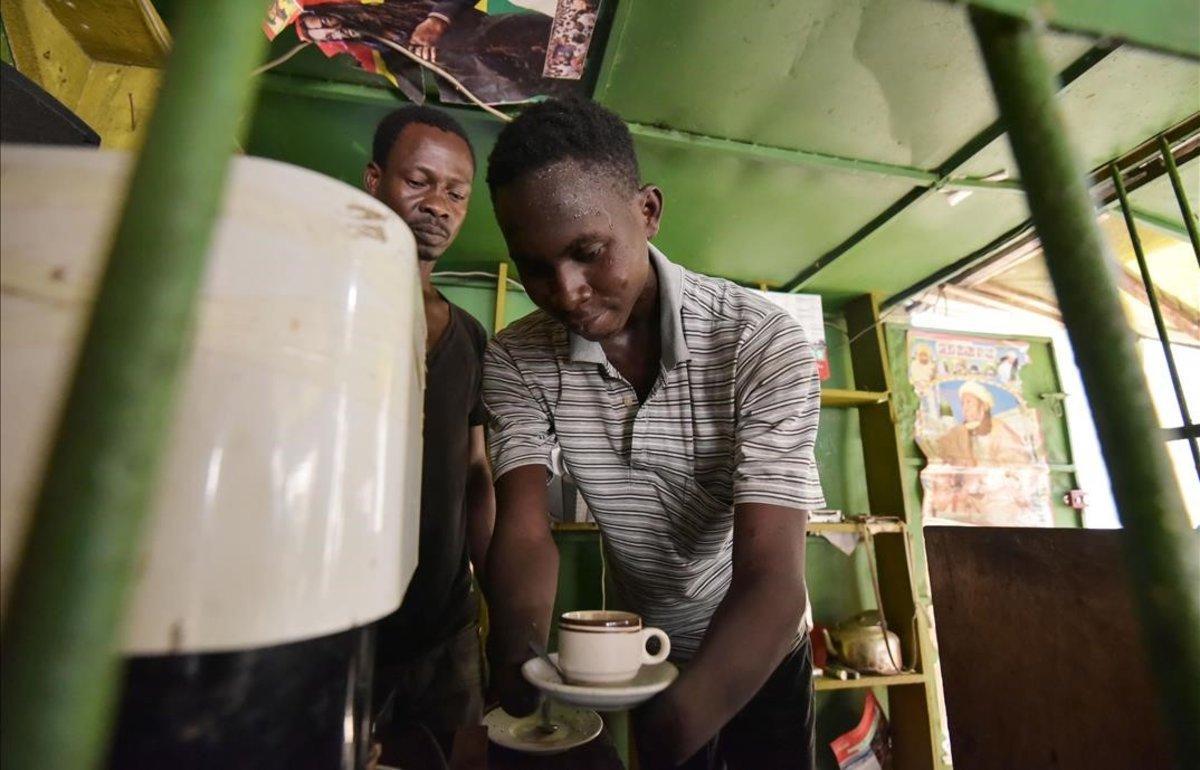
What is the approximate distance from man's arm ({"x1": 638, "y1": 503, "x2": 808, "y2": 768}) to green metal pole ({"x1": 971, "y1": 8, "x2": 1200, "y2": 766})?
0.45 m

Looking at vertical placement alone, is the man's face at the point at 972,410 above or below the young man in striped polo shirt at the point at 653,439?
above

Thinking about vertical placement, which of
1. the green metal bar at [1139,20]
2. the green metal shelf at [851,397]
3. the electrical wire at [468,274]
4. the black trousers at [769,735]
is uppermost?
the electrical wire at [468,274]

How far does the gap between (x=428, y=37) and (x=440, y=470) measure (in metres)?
0.83

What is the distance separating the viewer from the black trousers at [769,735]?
1057mm

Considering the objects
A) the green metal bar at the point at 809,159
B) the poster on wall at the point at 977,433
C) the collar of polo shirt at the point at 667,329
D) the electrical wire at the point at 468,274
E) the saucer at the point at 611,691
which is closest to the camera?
the saucer at the point at 611,691

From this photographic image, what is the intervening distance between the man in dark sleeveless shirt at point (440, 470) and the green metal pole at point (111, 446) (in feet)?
2.84

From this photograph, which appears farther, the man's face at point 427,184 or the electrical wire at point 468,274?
the electrical wire at point 468,274

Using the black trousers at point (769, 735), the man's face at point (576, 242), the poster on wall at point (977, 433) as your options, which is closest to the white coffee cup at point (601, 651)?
the man's face at point (576, 242)

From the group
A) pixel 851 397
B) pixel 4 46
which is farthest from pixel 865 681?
pixel 4 46

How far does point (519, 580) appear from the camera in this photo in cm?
85

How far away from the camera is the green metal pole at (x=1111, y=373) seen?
0.21 m

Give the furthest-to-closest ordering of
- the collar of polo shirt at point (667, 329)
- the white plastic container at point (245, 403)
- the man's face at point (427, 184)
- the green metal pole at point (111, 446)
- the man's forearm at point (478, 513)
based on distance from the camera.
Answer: the man's forearm at point (478, 513), the man's face at point (427, 184), the collar of polo shirt at point (667, 329), the white plastic container at point (245, 403), the green metal pole at point (111, 446)

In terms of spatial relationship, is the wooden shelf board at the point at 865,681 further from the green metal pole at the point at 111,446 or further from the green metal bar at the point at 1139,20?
the green metal pole at the point at 111,446

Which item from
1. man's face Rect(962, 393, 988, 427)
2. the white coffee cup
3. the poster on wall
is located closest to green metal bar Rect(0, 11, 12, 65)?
the white coffee cup
